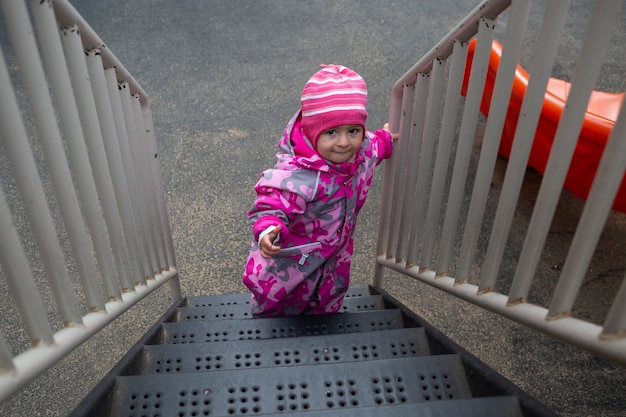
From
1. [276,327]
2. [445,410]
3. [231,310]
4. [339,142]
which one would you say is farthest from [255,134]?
[445,410]

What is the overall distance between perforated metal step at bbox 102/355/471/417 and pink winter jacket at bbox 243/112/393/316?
0.47 m

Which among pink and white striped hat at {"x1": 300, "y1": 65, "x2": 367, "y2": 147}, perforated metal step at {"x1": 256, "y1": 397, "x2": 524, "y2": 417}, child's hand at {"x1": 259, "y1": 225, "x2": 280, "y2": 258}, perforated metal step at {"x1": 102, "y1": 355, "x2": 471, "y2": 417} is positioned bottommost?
perforated metal step at {"x1": 102, "y1": 355, "x2": 471, "y2": 417}

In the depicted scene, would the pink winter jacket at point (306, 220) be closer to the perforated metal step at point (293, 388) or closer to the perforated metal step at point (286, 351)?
the perforated metal step at point (286, 351)

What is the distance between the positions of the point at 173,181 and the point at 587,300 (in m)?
2.53

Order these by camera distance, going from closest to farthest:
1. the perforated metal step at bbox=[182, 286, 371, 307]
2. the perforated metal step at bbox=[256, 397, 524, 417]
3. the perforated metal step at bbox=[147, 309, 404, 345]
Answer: the perforated metal step at bbox=[256, 397, 524, 417], the perforated metal step at bbox=[147, 309, 404, 345], the perforated metal step at bbox=[182, 286, 371, 307]

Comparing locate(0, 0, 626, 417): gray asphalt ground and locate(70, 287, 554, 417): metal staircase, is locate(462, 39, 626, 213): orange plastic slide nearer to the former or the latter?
locate(0, 0, 626, 417): gray asphalt ground

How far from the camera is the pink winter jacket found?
5.88 feet

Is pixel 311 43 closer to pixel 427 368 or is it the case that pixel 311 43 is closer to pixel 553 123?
pixel 553 123

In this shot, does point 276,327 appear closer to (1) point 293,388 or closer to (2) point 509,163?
(1) point 293,388

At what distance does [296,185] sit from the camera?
1786 mm

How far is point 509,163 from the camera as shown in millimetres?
1356

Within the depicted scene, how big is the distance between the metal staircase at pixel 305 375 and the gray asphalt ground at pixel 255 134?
63cm

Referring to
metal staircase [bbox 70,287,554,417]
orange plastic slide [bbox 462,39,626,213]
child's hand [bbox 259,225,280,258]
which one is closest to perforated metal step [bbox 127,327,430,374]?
metal staircase [bbox 70,287,554,417]

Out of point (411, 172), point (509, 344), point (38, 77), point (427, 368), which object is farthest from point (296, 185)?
point (509, 344)
